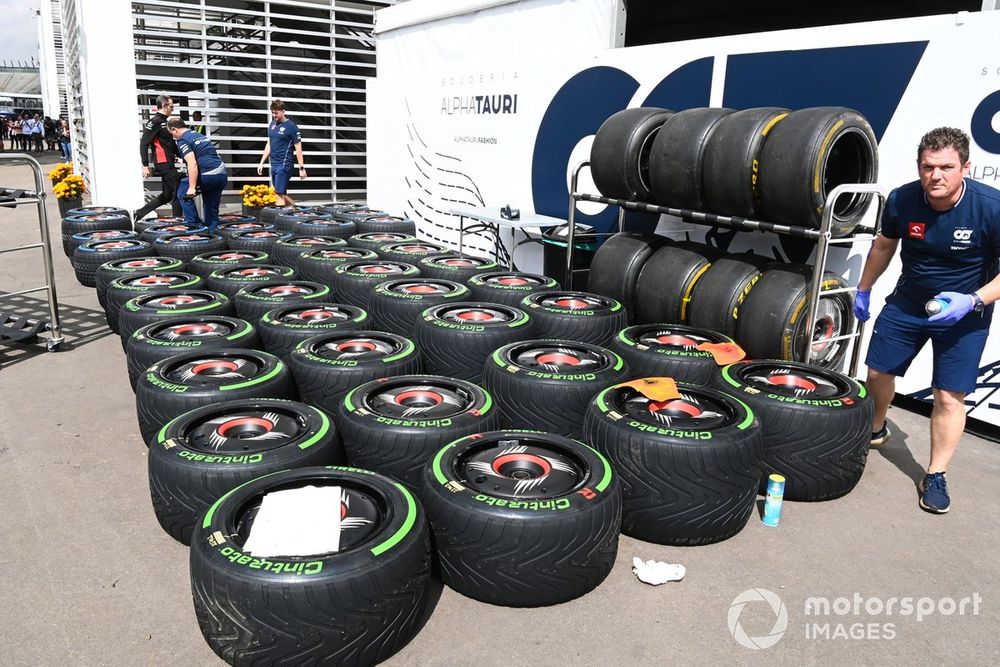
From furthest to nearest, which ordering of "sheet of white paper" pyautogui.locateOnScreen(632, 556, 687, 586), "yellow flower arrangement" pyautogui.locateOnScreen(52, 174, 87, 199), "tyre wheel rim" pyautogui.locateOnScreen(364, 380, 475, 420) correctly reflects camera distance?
"yellow flower arrangement" pyautogui.locateOnScreen(52, 174, 87, 199)
"tyre wheel rim" pyautogui.locateOnScreen(364, 380, 475, 420)
"sheet of white paper" pyautogui.locateOnScreen(632, 556, 687, 586)

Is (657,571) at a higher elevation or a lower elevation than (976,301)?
lower

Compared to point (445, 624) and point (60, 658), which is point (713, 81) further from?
point (60, 658)

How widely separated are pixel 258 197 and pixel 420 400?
9.36m

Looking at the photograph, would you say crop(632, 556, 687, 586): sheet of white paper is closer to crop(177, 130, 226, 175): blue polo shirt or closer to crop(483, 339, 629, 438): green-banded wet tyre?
crop(483, 339, 629, 438): green-banded wet tyre

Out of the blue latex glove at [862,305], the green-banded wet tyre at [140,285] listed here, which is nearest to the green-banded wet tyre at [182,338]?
the green-banded wet tyre at [140,285]

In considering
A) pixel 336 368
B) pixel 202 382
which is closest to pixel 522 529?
pixel 336 368

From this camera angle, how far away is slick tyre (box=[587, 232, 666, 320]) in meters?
5.73

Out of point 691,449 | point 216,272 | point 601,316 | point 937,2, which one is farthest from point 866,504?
point 937,2

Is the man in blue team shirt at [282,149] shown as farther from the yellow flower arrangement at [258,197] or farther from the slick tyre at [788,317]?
the slick tyre at [788,317]

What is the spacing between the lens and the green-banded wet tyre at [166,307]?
489 cm

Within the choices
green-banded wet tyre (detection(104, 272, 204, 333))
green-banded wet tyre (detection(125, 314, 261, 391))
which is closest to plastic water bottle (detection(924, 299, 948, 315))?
green-banded wet tyre (detection(125, 314, 261, 391))

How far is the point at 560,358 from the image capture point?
4.29 metres

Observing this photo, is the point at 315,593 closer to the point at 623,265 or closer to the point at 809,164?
the point at 809,164

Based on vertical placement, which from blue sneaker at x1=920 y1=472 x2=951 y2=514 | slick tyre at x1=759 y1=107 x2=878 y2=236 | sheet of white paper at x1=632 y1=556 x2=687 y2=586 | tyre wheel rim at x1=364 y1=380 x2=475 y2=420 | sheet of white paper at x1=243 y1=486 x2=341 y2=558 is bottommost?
sheet of white paper at x1=632 y1=556 x2=687 y2=586
